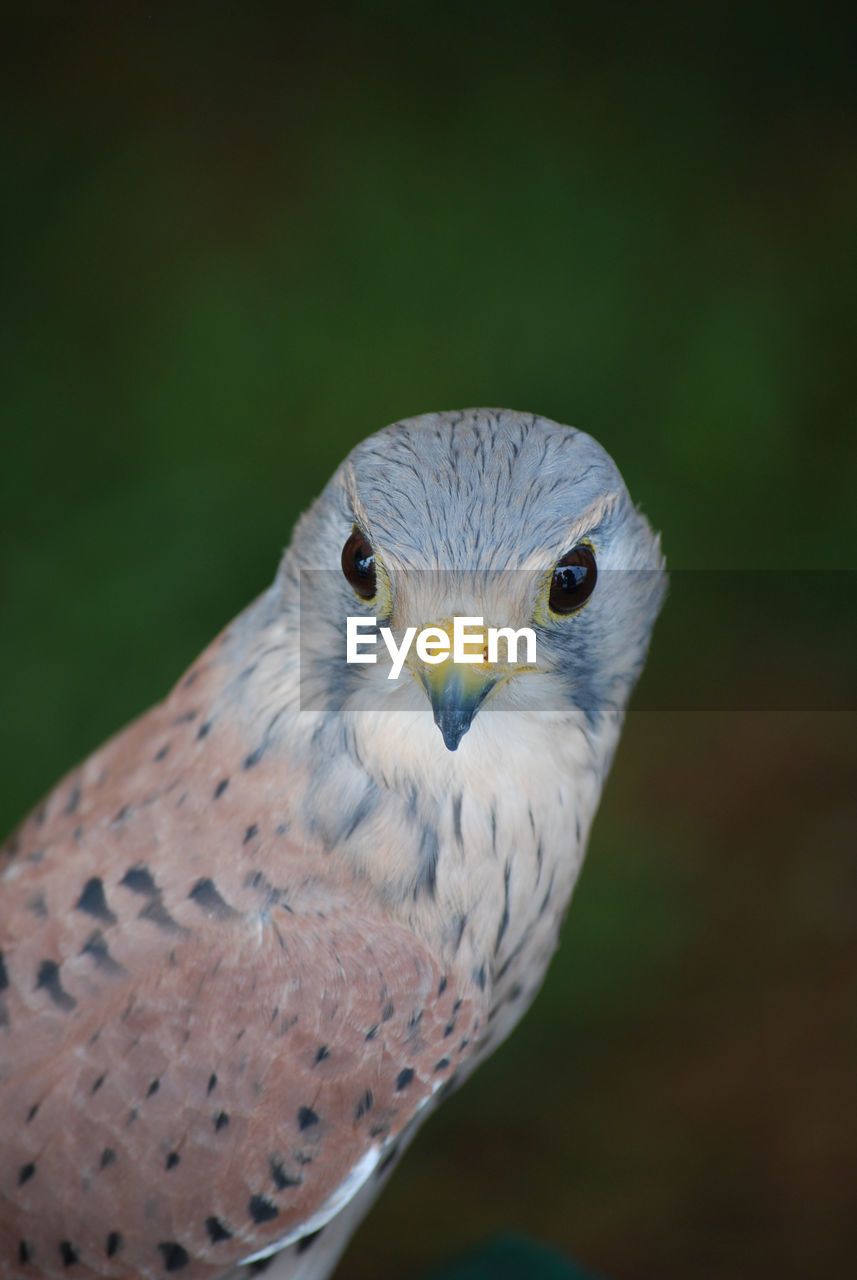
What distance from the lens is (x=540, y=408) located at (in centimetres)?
289

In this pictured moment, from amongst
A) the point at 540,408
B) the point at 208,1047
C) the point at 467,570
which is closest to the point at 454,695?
the point at 467,570

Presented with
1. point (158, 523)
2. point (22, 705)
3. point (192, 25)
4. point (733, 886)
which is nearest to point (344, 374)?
point (158, 523)

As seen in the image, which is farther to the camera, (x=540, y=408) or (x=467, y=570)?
(x=540, y=408)

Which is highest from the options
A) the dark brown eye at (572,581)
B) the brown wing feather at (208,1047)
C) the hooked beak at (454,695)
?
the dark brown eye at (572,581)

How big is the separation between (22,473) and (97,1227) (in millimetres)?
2044

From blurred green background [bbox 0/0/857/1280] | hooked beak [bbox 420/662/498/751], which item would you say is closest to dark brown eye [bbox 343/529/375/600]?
hooked beak [bbox 420/662/498/751]

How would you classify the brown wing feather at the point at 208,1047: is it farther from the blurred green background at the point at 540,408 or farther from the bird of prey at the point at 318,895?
the blurred green background at the point at 540,408

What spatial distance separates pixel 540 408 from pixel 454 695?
5.77ft

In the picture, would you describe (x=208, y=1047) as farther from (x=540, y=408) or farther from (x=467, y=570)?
(x=540, y=408)

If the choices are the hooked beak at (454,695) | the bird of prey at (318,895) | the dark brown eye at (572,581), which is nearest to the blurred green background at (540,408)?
the bird of prey at (318,895)

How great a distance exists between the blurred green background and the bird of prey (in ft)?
4.56

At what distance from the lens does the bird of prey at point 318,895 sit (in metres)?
1.33

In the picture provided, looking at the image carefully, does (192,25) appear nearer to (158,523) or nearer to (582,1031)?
(158,523)

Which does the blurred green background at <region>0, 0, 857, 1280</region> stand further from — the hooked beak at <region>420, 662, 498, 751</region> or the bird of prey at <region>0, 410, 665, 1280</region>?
the hooked beak at <region>420, 662, 498, 751</region>
